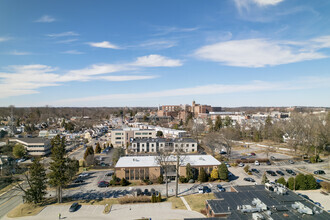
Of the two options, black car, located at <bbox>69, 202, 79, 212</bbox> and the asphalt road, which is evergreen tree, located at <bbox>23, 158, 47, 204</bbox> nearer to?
the asphalt road

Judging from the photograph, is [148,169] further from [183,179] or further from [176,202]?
[176,202]

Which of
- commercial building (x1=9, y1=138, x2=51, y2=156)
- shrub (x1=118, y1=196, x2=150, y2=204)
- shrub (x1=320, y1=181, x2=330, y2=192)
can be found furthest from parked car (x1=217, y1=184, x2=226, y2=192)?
commercial building (x1=9, y1=138, x2=51, y2=156)

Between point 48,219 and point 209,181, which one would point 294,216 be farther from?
point 48,219

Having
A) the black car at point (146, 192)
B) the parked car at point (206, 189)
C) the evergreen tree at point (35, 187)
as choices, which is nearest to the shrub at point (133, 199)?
the black car at point (146, 192)

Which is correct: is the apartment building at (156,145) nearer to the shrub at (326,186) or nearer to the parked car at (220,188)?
the parked car at (220,188)

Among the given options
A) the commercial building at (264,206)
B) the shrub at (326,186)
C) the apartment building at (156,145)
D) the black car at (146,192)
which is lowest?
the black car at (146,192)

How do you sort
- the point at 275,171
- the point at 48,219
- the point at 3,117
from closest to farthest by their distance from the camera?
the point at 48,219 → the point at 275,171 → the point at 3,117

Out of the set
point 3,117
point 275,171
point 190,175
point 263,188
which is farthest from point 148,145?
point 3,117
